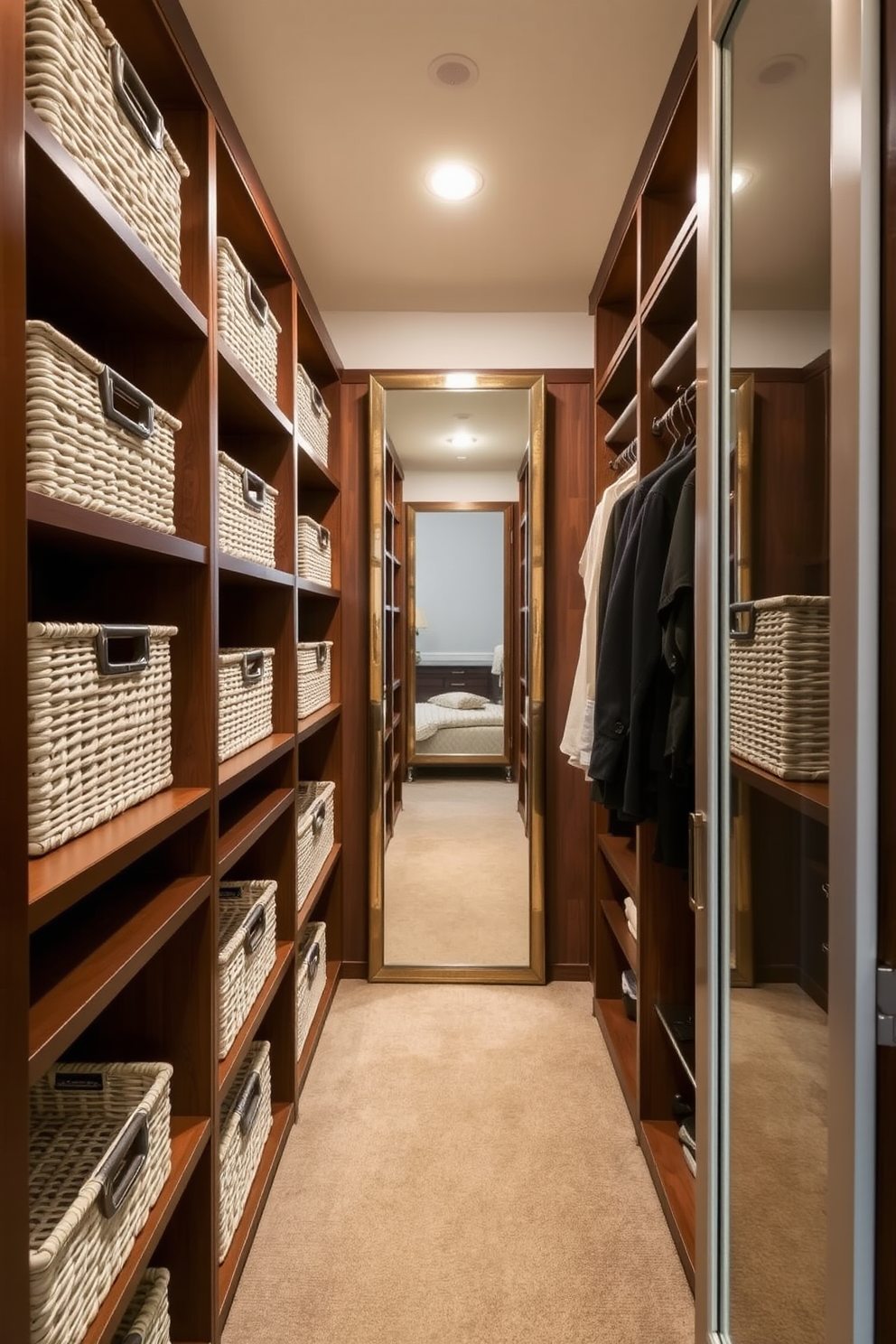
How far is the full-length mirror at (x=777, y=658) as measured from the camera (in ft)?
2.99

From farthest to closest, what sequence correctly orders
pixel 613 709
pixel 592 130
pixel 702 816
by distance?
pixel 592 130, pixel 613 709, pixel 702 816

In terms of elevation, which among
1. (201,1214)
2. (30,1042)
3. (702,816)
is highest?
(702,816)

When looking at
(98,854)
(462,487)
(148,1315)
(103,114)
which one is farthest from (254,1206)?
(462,487)

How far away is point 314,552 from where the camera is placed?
2.53 m

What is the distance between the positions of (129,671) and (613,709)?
3.71ft

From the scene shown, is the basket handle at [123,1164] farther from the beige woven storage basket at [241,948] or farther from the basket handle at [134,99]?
the basket handle at [134,99]

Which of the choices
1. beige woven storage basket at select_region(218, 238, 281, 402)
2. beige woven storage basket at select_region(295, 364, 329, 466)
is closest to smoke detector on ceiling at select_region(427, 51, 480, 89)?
beige woven storage basket at select_region(218, 238, 281, 402)

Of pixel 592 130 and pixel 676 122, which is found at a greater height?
pixel 592 130

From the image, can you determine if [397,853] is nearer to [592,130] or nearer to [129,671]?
[129,671]

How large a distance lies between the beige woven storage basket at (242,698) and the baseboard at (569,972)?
1.65 meters

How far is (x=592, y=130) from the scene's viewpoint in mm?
2047

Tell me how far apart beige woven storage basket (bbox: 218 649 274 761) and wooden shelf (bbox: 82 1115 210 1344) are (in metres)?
0.64

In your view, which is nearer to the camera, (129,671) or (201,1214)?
(129,671)

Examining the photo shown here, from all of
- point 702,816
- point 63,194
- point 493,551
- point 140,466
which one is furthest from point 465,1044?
point 63,194
